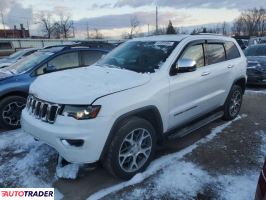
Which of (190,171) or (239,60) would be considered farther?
(239,60)

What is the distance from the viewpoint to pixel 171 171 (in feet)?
13.2

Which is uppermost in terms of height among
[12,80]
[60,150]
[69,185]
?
[12,80]

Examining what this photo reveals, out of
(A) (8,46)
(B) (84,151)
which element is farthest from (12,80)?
(A) (8,46)

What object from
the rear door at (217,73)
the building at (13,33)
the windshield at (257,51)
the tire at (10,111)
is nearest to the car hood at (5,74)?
the tire at (10,111)

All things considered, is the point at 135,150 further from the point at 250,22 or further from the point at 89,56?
the point at 250,22

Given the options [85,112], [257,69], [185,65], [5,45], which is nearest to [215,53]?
[185,65]

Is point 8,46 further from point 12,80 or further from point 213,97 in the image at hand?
point 213,97

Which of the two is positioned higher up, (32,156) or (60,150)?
(60,150)

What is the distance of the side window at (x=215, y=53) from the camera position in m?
5.16

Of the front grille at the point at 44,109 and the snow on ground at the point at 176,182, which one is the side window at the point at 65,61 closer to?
the front grille at the point at 44,109

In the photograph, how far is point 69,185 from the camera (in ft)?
12.3

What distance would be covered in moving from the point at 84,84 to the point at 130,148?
100cm

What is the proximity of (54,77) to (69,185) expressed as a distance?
1.50m

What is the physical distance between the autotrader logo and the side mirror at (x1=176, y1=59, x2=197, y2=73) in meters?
2.34
